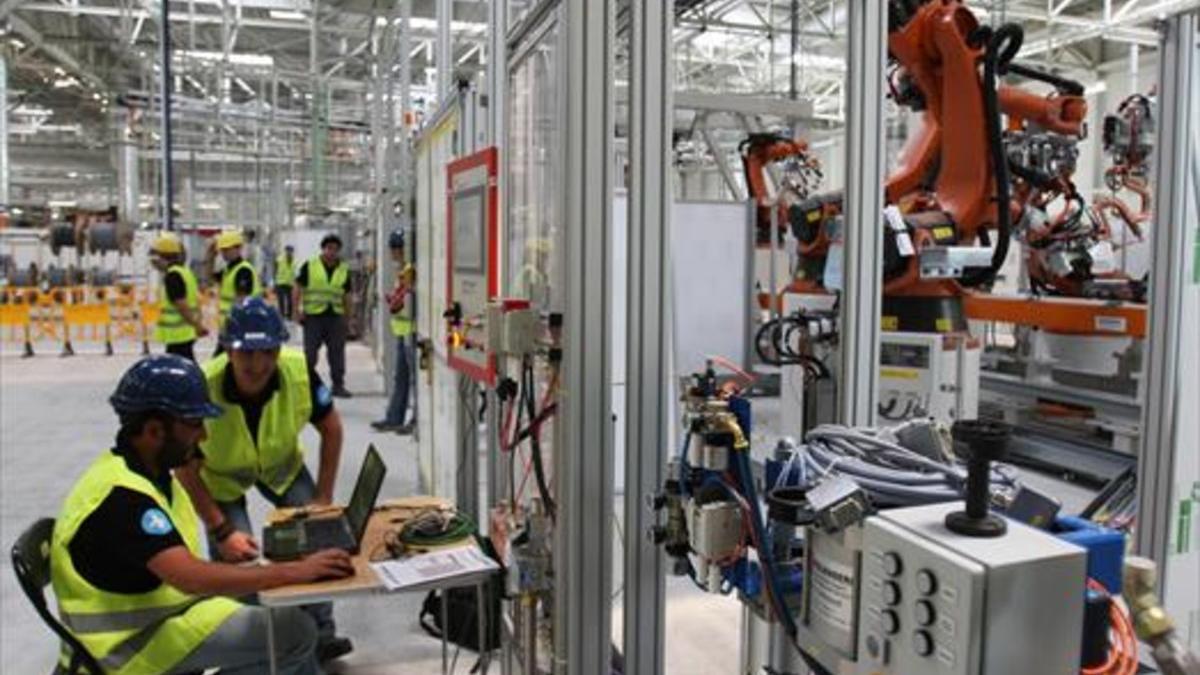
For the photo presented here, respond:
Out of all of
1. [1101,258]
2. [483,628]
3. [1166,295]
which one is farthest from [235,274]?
[1166,295]

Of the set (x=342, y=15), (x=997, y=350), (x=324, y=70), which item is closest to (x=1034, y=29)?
(x=997, y=350)

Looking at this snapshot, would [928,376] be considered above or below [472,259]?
below

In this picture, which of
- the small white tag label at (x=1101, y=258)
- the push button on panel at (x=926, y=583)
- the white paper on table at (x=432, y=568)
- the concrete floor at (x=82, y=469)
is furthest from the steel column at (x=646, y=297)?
the small white tag label at (x=1101, y=258)

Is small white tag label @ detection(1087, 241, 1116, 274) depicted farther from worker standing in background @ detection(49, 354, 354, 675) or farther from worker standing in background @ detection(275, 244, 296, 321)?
worker standing in background @ detection(275, 244, 296, 321)

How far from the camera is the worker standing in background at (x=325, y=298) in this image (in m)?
8.34

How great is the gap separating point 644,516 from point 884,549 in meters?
1.01

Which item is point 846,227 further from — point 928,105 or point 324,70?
point 324,70

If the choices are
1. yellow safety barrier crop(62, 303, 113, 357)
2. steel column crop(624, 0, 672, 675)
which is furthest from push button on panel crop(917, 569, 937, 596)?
yellow safety barrier crop(62, 303, 113, 357)

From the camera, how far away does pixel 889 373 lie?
3.62 meters

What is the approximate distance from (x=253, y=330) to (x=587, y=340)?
4.80ft

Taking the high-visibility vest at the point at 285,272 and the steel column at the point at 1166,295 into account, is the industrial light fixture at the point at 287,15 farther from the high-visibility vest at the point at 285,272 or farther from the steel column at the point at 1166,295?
the steel column at the point at 1166,295

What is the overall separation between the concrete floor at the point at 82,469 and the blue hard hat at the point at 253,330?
1215mm

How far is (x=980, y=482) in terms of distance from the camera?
109 cm

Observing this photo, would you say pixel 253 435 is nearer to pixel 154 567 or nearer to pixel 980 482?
pixel 154 567
